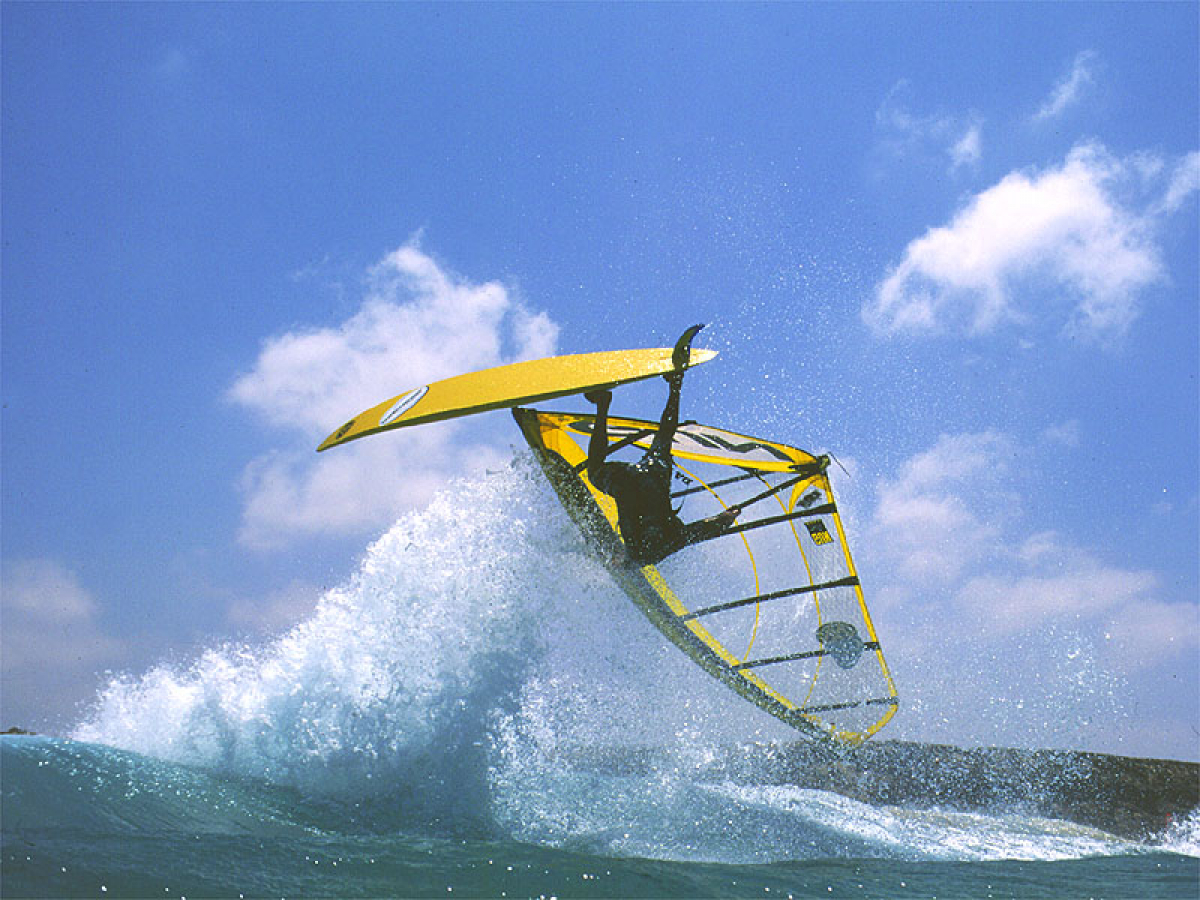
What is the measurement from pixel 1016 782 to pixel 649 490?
838 cm

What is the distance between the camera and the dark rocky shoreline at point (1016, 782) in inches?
369

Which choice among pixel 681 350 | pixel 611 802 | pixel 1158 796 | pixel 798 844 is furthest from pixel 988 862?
pixel 1158 796

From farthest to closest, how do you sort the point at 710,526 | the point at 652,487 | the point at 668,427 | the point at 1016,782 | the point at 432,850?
the point at 1016,782, the point at 710,526, the point at 652,487, the point at 668,427, the point at 432,850

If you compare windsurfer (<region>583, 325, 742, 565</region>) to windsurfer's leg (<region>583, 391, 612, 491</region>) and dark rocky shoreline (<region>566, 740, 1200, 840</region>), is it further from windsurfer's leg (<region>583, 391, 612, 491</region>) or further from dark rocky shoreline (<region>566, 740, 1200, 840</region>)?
dark rocky shoreline (<region>566, 740, 1200, 840</region>)

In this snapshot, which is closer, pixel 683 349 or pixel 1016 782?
pixel 683 349

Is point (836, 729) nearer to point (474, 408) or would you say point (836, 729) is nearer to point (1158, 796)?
point (1158, 796)

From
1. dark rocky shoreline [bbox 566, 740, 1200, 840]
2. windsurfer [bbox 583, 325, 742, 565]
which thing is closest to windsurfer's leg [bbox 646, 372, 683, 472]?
windsurfer [bbox 583, 325, 742, 565]

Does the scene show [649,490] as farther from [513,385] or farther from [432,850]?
[432,850]

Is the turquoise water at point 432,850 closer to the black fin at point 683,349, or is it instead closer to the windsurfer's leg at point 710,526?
the windsurfer's leg at point 710,526

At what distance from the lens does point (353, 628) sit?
5.34 metres

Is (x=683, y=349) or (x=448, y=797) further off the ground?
(x=683, y=349)

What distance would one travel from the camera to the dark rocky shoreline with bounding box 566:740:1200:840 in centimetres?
938

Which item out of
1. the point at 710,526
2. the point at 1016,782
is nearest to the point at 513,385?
the point at 710,526

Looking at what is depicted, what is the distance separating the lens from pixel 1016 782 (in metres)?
9.86
